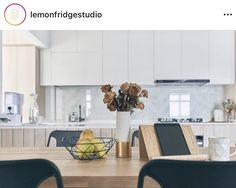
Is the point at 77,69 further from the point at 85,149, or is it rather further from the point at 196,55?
the point at 85,149

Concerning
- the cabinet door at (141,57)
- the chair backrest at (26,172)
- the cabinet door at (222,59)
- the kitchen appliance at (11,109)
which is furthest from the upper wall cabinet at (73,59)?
the chair backrest at (26,172)

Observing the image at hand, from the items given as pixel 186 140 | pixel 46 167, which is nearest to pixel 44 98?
pixel 186 140

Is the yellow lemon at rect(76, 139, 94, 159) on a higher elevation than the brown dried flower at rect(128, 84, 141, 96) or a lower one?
lower

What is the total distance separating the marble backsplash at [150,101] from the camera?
17.9 feet

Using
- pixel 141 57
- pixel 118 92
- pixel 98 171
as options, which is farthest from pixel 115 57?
pixel 98 171

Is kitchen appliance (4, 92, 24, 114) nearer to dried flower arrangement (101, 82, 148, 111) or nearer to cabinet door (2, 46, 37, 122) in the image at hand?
cabinet door (2, 46, 37, 122)

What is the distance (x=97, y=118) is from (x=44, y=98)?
87 cm

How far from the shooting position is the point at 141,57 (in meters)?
5.17

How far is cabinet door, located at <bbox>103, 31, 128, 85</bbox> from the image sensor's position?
515 cm

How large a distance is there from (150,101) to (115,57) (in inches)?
35.1

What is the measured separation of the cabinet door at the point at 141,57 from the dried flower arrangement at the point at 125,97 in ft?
11.3

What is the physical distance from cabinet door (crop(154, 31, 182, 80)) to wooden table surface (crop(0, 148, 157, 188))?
3502 millimetres
